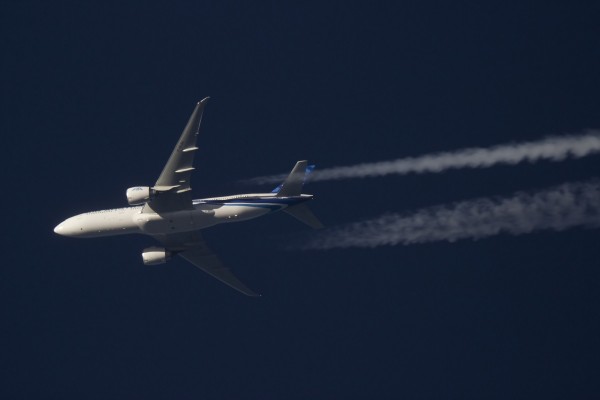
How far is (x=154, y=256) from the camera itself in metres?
59.2

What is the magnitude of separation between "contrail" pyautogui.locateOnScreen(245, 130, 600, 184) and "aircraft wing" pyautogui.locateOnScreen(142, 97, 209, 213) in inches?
335

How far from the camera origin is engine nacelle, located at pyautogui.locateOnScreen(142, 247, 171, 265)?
59.2m

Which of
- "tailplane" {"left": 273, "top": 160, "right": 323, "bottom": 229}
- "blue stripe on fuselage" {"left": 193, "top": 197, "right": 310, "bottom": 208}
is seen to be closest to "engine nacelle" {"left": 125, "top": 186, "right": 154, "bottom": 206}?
"blue stripe on fuselage" {"left": 193, "top": 197, "right": 310, "bottom": 208}

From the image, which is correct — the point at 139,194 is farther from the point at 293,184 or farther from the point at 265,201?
the point at 293,184

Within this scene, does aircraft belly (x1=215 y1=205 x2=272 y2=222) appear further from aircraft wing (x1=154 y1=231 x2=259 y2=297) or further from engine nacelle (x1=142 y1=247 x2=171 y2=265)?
aircraft wing (x1=154 y1=231 x2=259 y2=297)

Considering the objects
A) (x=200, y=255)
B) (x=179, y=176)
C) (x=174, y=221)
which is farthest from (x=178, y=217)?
(x=200, y=255)

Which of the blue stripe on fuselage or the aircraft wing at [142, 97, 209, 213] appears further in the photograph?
the blue stripe on fuselage

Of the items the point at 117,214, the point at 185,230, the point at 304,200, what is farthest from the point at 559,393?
the point at 117,214

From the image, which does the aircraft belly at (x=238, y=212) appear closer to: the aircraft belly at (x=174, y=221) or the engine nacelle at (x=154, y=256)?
the aircraft belly at (x=174, y=221)

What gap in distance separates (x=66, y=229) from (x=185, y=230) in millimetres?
7299

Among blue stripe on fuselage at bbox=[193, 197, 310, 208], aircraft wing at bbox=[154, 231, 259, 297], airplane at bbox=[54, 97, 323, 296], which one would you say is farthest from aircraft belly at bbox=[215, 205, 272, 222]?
aircraft wing at bbox=[154, 231, 259, 297]

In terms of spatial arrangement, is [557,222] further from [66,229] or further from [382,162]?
[66,229]

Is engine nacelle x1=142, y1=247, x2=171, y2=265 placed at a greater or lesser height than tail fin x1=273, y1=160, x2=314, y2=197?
lesser

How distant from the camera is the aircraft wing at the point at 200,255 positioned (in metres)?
60.8
